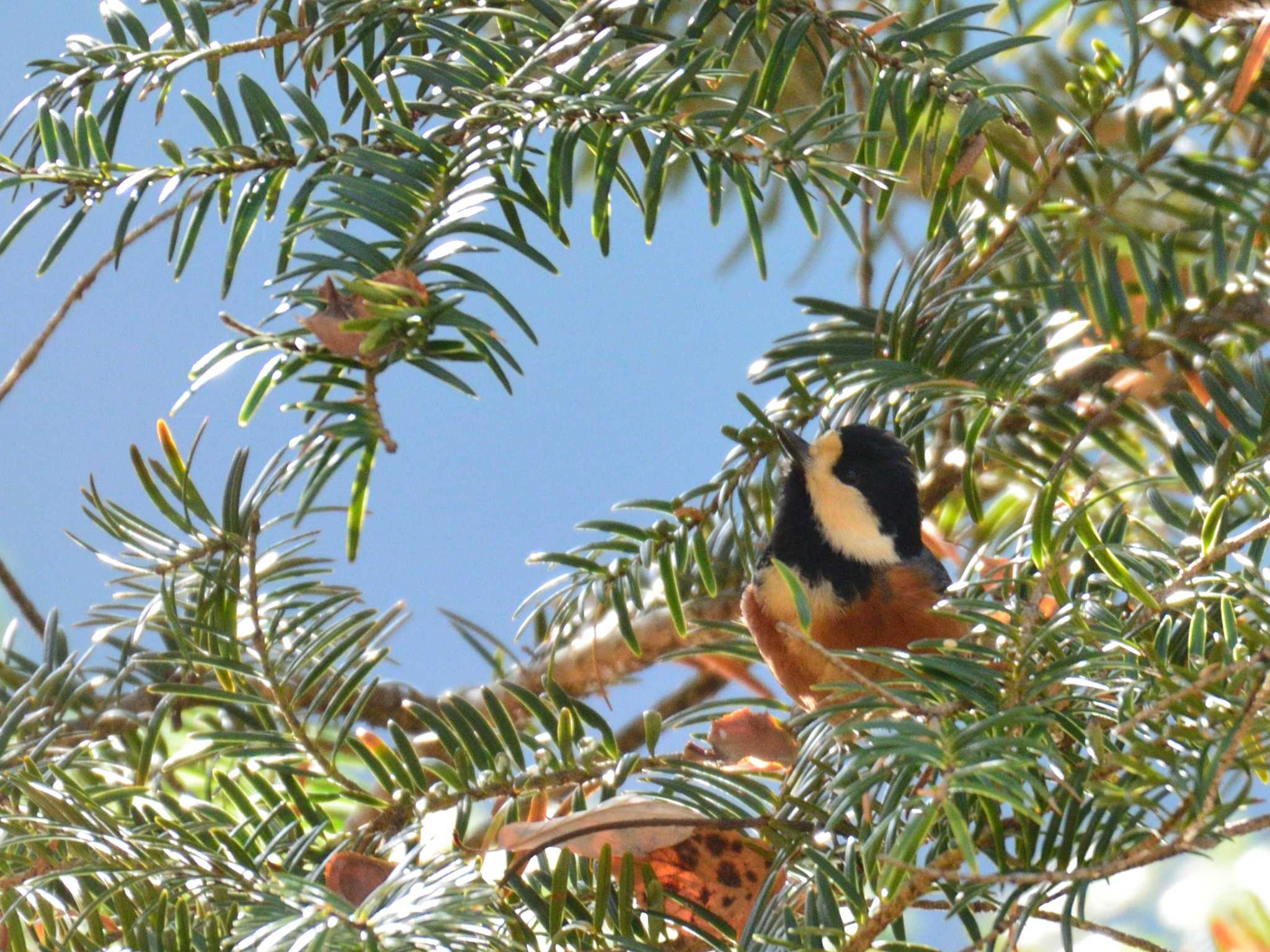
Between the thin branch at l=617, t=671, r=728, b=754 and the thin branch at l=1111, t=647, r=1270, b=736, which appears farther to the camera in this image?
the thin branch at l=617, t=671, r=728, b=754

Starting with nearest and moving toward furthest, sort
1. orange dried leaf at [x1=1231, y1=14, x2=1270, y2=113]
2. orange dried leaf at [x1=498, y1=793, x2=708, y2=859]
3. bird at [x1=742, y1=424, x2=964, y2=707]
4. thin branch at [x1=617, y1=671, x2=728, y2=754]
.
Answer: orange dried leaf at [x1=498, y1=793, x2=708, y2=859]
orange dried leaf at [x1=1231, y1=14, x2=1270, y2=113]
bird at [x1=742, y1=424, x2=964, y2=707]
thin branch at [x1=617, y1=671, x2=728, y2=754]

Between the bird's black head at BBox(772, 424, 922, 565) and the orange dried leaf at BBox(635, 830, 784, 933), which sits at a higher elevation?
the bird's black head at BBox(772, 424, 922, 565)

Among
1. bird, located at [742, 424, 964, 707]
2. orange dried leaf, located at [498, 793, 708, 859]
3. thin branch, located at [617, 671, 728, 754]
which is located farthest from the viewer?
thin branch, located at [617, 671, 728, 754]

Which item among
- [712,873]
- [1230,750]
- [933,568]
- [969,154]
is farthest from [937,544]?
[1230,750]

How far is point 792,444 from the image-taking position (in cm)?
77

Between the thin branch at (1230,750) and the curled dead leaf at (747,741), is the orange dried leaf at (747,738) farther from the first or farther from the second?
the thin branch at (1230,750)

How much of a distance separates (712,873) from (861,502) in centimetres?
59

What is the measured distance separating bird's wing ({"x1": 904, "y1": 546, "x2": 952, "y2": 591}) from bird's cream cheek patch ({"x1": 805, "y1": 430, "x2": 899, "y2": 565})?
0.02 m

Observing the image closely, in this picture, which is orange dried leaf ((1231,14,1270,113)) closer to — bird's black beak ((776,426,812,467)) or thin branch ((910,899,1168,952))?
bird's black beak ((776,426,812,467))

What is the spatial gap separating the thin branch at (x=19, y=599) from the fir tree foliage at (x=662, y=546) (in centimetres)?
3

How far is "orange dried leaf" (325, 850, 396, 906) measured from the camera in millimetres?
458

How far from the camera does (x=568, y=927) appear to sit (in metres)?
0.44

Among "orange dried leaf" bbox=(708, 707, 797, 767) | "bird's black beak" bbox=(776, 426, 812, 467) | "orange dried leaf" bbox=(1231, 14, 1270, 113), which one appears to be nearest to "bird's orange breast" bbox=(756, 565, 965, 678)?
"bird's black beak" bbox=(776, 426, 812, 467)

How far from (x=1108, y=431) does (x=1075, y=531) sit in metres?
0.39
